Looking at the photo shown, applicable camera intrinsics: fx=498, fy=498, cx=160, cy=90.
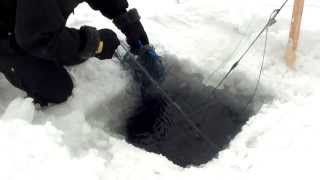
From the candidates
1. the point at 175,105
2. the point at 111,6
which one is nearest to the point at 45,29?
the point at 111,6

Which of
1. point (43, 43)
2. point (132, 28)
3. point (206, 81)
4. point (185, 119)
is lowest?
point (185, 119)

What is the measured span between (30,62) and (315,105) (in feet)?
4.82

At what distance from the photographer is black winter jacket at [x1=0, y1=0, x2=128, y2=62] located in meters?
2.15

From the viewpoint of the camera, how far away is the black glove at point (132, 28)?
283cm

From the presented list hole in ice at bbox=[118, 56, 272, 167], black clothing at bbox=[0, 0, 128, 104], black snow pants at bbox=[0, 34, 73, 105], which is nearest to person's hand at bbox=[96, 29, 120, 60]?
black clothing at bbox=[0, 0, 128, 104]

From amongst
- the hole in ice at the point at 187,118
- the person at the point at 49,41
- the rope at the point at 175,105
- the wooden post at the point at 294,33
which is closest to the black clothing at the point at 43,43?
the person at the point at 49,41

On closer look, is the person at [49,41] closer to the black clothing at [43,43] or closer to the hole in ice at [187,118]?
the black clothing at [43,43]

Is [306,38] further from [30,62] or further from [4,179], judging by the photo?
[4,179]

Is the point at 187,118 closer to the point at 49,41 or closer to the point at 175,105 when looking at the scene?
the point at 175,105

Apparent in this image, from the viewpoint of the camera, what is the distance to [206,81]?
2.92 meters

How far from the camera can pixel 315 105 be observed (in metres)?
2.50

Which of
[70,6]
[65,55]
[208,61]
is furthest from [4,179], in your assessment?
[208,61]

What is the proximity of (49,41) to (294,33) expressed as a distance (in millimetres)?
1280

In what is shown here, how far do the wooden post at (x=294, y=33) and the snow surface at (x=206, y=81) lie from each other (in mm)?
63
